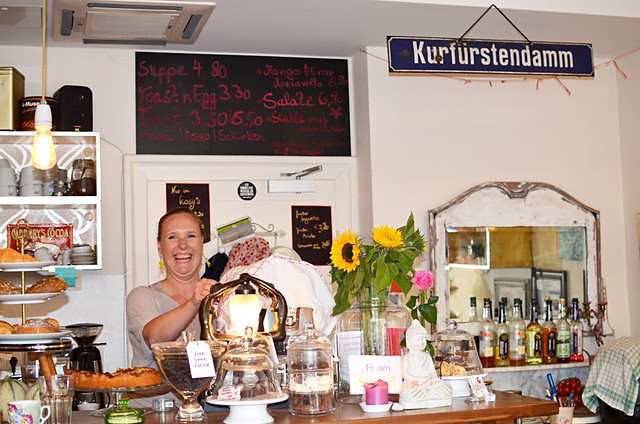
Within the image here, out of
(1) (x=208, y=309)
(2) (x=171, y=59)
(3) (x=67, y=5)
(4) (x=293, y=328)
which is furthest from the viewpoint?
(2) (x=171, y=59)

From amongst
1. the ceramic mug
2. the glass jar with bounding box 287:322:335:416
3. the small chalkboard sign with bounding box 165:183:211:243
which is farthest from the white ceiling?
the ceramic mug

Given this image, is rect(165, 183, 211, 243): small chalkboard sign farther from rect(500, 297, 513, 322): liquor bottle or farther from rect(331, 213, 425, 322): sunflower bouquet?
rect(331, 213, 425, 322): sunflower bouquet

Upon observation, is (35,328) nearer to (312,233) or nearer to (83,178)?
(83,178)

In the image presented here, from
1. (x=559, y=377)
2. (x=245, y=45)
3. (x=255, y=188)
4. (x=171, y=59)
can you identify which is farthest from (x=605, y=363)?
(x=171, y=59)

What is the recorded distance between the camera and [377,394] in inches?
96.3

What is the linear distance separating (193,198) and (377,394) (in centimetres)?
267

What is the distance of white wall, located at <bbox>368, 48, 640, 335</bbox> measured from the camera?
16.2 ft

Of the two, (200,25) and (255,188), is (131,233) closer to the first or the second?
(255,188)

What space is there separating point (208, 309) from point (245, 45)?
2612 millimetres

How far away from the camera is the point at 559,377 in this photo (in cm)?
509

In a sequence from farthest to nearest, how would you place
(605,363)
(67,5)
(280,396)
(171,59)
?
(171,59), (605,363), (67,5), (280,396)

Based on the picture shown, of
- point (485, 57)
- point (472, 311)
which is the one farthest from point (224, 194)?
point (485, 57)

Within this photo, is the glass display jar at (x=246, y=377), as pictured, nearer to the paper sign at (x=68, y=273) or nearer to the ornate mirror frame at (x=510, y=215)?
the paper sign at (x=68, y=273)

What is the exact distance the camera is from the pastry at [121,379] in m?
2.68
